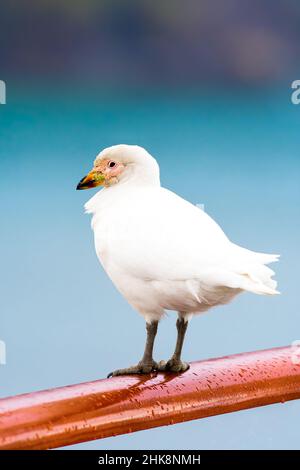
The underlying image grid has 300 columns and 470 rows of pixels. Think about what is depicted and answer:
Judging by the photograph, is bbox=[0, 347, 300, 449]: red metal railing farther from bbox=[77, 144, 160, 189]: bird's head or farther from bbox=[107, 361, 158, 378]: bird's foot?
bbox=[77, 144, 160, 189]: bird's head

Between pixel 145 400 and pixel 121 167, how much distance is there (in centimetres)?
25

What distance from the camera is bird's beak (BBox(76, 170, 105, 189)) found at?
3.25 feet

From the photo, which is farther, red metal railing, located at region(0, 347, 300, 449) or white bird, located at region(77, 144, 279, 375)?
white bird, located at region(77, 144, 279, 375)

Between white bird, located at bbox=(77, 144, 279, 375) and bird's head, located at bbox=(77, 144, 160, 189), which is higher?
bird's head, located at bbox=(77, 144, 160, 189)

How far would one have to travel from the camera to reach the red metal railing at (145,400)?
2.57 feet

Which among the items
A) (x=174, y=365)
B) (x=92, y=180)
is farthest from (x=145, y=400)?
(x=92, y=180)

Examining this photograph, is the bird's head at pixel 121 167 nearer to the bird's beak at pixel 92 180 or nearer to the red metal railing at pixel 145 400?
the bird's beak at pixel 92 180

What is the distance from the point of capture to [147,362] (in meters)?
1.01

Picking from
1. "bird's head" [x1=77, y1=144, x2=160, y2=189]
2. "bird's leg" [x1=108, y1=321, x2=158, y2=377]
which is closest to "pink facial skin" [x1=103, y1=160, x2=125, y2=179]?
"bird's head" [x1=77, y1=144, x2=160, y2=189]

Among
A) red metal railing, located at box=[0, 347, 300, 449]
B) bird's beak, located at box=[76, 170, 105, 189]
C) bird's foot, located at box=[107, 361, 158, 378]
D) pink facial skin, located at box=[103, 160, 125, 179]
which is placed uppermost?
pink facial skin, located at box=[103, 160, 125, 179]

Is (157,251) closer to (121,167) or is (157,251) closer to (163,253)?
(163,253)

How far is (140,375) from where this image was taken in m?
0.96

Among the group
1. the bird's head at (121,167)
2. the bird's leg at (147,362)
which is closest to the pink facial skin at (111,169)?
the bird's head at (121,167)
